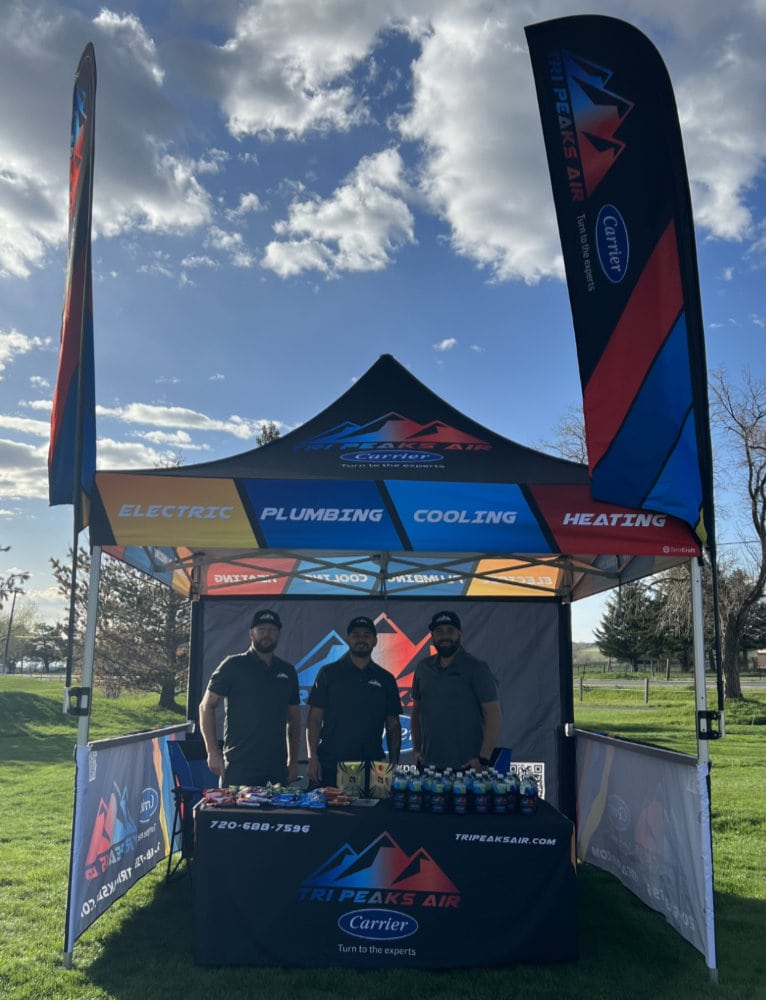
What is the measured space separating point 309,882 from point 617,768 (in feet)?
8.50

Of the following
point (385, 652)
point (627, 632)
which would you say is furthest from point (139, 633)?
point (627, 632)

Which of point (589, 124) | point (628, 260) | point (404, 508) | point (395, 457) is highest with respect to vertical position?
point (589, 124)

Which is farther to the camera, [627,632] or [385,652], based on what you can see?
[627,632]

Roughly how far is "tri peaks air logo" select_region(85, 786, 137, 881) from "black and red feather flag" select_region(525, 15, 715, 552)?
3226 millimetres

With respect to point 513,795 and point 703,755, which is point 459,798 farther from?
point 703,755

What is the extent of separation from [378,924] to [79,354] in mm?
3342

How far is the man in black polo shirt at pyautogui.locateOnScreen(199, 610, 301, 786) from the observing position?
4.56 m

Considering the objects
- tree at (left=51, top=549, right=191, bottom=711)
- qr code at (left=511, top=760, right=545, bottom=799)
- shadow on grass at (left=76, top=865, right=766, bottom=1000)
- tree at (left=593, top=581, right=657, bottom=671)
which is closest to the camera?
shadow on grass at (left=76, top=865, right=766, bottom=1000)

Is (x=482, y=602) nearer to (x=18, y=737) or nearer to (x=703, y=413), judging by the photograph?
(x=703, y=413)

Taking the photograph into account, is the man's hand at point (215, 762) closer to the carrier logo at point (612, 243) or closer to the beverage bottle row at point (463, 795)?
the beverage bottle row at point (463, 795)

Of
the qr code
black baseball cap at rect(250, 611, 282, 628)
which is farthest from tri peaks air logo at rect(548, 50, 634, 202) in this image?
the qr code

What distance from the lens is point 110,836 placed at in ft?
14.4

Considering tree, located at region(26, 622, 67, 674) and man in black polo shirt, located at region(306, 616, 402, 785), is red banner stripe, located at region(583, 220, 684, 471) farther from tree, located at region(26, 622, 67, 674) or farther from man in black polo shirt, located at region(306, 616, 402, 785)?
tree, located at region(26, 622, 67, 674)

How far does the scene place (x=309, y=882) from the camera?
364 cm
